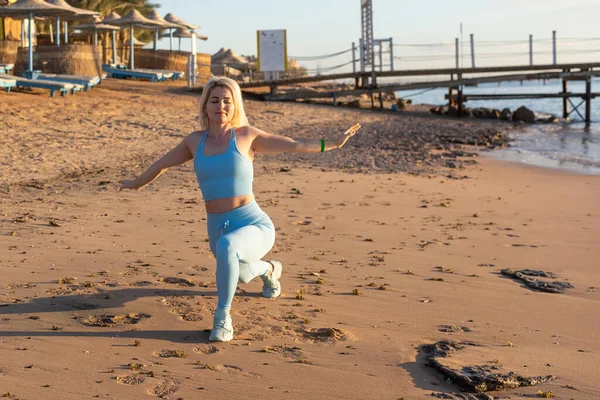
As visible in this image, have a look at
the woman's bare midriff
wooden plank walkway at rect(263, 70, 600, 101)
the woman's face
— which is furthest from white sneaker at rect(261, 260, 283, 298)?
wooden plank walkway at rect(263, 70, 600, 101)

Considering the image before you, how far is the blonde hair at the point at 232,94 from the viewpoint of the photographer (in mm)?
4465

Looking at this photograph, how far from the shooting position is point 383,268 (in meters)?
6.11

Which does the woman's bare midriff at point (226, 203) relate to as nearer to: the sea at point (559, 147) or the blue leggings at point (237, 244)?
the blue leggings at point (237, 244)

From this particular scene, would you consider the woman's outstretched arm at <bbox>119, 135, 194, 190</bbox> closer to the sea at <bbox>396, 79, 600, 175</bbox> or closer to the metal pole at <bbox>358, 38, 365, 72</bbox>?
the sea at <bbox>396, 79, 600, 175</bbox>

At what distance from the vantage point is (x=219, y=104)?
4.47 m

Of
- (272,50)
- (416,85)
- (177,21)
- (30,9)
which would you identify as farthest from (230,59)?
(30,9)

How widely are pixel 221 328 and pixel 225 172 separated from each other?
33.4 inches

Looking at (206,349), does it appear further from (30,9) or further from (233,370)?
(30,9)

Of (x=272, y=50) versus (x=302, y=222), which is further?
(x=272, y=50)

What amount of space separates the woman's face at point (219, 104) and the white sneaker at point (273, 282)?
0.98 m

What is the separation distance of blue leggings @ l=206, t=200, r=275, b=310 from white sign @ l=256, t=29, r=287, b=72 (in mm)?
24902

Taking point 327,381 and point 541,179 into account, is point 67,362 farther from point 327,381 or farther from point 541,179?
point 541,179

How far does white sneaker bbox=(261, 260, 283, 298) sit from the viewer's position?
16.3ft

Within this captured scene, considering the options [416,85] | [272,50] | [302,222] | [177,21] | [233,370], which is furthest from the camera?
[177,21]
